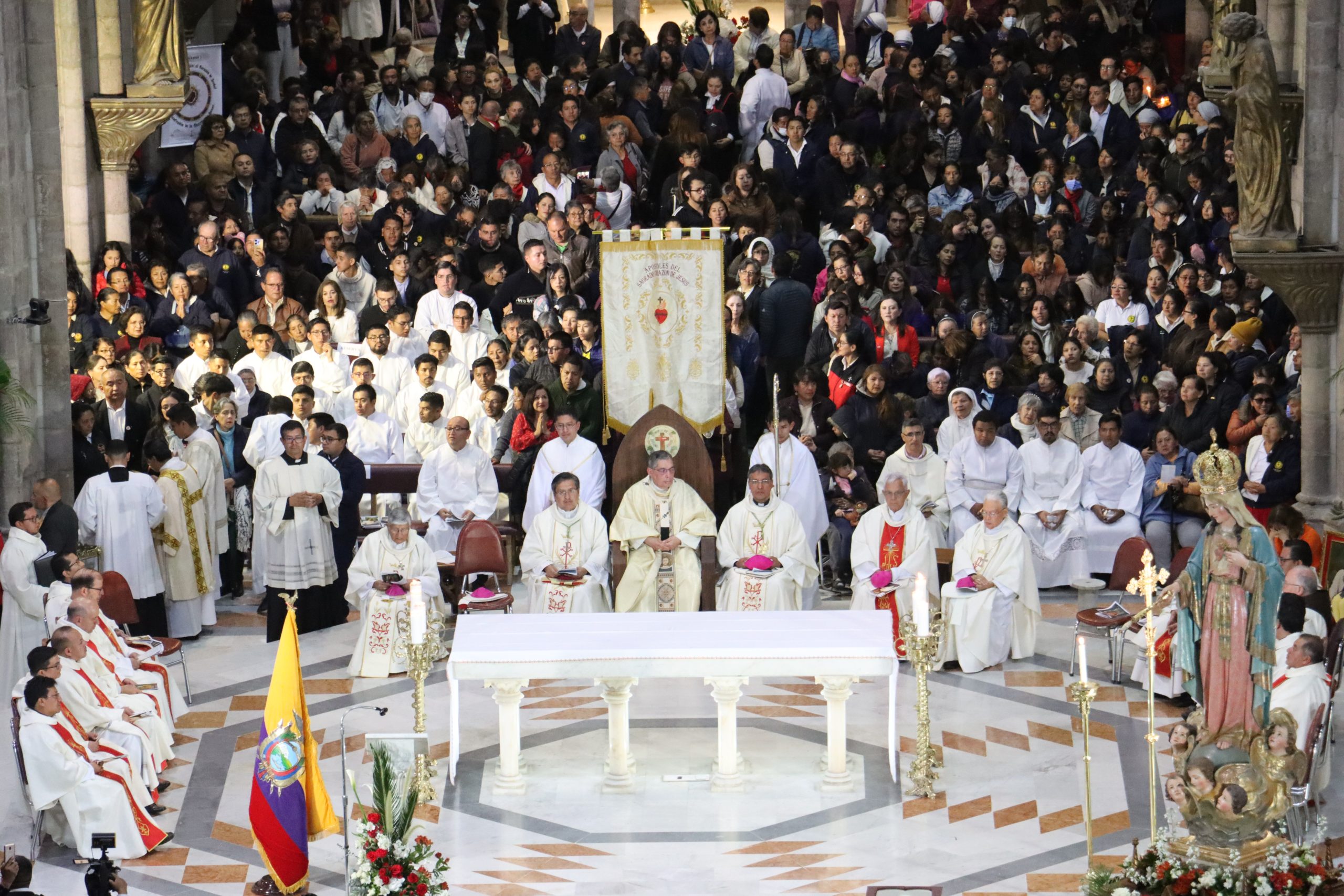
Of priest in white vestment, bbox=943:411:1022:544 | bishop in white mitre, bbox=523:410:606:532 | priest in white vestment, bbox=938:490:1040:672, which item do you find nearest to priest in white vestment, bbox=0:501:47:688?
bishop in white mitre, bbox=523:410:606:532

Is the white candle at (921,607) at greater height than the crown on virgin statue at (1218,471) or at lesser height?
lesser

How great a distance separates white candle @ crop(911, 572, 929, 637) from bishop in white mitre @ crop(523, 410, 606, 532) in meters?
4.08

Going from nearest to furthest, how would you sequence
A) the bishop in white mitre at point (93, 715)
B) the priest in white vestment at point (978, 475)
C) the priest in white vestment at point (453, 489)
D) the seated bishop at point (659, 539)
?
the bishop in white mitre at point (93, 715) < the seated bishop at point (659, 539) < the priest in white vestment at point (453, 489) < the priest in white vestment at point (978, 475)

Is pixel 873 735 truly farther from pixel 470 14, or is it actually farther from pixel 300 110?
pixel 470 14

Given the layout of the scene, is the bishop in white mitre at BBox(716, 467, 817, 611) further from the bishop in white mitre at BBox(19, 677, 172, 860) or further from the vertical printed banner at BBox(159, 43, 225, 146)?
the vertical printed banner at BBox(159, 43, 225, 146)

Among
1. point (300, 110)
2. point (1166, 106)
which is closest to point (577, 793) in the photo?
point (300, 110)

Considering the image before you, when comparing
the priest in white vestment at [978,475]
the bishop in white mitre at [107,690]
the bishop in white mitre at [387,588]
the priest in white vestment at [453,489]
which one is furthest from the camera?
the priest in white vestment at [978,475]

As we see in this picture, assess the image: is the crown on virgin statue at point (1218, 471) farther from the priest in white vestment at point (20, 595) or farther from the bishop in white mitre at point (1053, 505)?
the priest in white vestment at point (20, 595)

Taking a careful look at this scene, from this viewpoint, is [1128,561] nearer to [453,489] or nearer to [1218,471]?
[1218,471]

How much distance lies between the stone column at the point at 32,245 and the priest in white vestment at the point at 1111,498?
7.60 meters

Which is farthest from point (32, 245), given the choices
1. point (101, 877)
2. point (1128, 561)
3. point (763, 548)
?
point (1128, 561)

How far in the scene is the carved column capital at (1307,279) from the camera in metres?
15.7

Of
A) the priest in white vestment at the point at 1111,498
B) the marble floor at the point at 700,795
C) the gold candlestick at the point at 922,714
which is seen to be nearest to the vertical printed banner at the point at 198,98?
the marble floor at the point at 700,795

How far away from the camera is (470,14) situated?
24.4 metres
